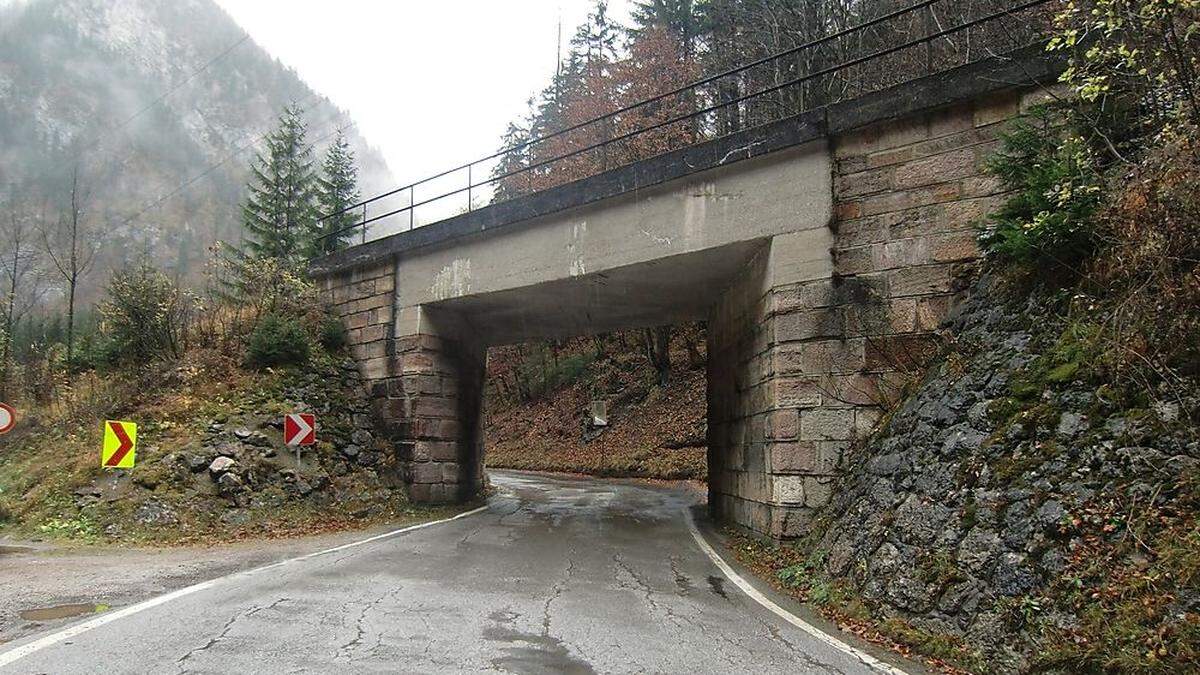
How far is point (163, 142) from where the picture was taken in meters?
117

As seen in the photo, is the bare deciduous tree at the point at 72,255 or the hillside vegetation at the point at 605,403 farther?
the hillside vegetation at the point at 605,403

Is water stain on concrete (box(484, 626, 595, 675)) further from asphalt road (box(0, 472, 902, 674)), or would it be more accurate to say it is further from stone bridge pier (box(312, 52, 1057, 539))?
stone bridge pier (box(312, 52, 1057, 539))

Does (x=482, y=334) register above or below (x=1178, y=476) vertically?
above

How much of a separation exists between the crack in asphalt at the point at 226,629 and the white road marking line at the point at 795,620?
170 inches

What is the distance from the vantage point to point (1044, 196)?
7.16m

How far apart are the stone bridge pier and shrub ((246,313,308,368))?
208 cm

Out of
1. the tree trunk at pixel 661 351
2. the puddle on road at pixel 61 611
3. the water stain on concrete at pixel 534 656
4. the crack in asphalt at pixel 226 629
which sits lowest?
the water stain on concrete at pixel 534 656

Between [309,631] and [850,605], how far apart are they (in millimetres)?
4349

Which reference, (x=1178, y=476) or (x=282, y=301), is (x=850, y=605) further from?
(x=282, y=301)

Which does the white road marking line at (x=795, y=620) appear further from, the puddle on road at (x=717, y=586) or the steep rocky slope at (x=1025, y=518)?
the steep rocky slope at (x=1025, y=518)

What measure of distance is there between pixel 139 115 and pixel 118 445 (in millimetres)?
129932

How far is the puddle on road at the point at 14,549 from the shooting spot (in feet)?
31.2

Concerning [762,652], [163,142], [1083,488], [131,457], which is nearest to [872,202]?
[1083,488]

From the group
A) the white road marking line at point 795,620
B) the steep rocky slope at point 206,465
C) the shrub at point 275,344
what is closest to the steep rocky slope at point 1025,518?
the white road marking line at point 795,620
